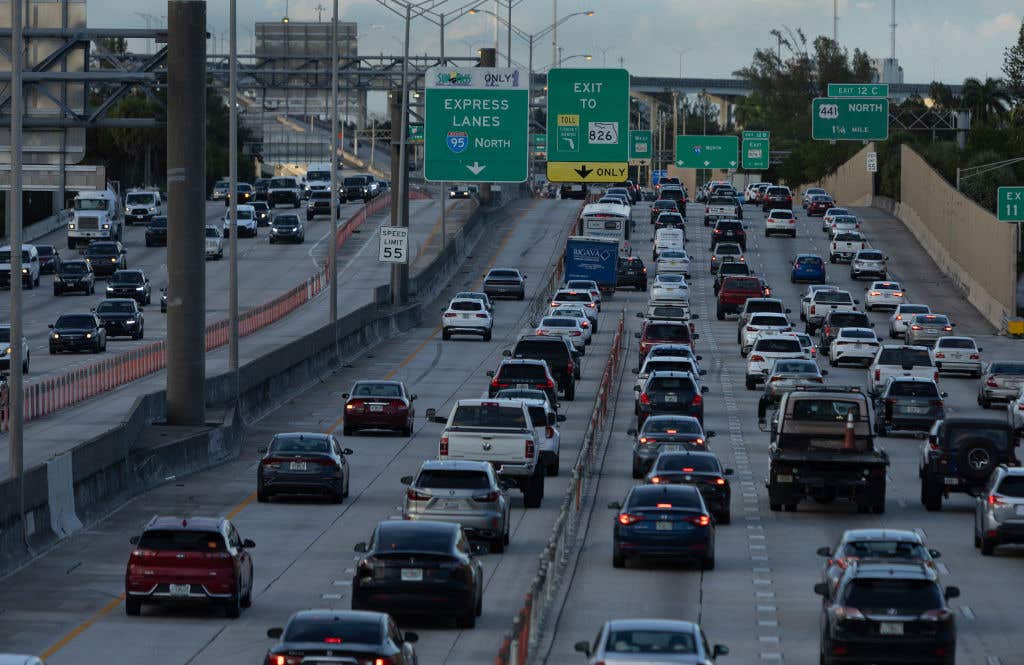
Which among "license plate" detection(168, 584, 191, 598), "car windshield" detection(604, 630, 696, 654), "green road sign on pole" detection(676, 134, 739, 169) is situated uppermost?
"green road sign on pole" detection(676, 134, 739, 169)

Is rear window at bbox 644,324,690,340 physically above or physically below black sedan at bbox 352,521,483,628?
above

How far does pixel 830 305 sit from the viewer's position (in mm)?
76625

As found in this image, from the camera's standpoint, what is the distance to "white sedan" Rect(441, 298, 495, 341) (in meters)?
73.6

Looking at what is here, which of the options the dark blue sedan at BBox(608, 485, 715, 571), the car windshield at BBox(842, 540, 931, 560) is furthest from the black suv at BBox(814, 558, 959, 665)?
the dark blue sedan at BBox(608, 485, 715, 571)

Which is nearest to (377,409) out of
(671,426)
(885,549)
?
(671,426)

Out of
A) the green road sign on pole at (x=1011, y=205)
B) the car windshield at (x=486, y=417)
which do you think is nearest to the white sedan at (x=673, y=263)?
the green road sign on pole at (x=1011, y=205)

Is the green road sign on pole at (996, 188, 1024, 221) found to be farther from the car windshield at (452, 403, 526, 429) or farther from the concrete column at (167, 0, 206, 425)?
the car windshield at (452, 403, 526, 429)

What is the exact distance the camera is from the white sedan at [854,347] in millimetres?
65625

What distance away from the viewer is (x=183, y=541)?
26016mm

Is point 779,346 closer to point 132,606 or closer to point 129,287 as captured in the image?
point 129,287

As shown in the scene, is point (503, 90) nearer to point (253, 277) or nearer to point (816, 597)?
point (253, 277)

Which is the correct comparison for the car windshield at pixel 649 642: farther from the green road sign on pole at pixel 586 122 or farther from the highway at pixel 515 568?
the green road sign on pole at pixel 586 122

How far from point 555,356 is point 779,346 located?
738cm

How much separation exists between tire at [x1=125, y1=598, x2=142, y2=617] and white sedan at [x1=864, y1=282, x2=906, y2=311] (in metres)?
62.1
